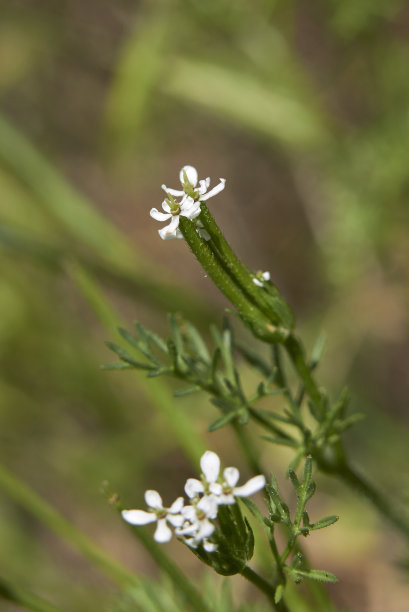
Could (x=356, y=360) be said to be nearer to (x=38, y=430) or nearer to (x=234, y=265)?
(x=38, y=430)

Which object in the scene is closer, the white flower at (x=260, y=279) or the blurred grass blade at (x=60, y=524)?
the white flower at (x=260, y=279)

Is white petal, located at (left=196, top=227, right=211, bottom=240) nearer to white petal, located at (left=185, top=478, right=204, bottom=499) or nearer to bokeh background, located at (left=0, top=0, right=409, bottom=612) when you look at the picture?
white petal, located at (left=185, top=478, right=204, bottom=499)

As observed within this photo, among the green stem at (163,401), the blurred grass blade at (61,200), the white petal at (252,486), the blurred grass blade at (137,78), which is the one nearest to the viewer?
the white petal at (252,486)

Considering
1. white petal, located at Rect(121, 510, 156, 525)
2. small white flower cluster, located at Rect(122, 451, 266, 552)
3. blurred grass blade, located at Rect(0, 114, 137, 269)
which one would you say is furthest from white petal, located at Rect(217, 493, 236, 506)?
blurred grass blade, located at Rect(0, 114, 137, 269)

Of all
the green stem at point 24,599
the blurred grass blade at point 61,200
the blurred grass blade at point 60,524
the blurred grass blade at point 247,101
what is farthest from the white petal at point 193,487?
the blurred grass blade at point 247,101

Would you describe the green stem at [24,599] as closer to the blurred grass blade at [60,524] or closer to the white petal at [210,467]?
the blurred grass blade at [60,524]

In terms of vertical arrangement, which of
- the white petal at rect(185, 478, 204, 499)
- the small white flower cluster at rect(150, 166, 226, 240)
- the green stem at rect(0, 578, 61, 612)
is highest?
the small white flower cluster at rect(150, 166, 226, 240)

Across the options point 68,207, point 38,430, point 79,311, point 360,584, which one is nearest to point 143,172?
point 79,311
